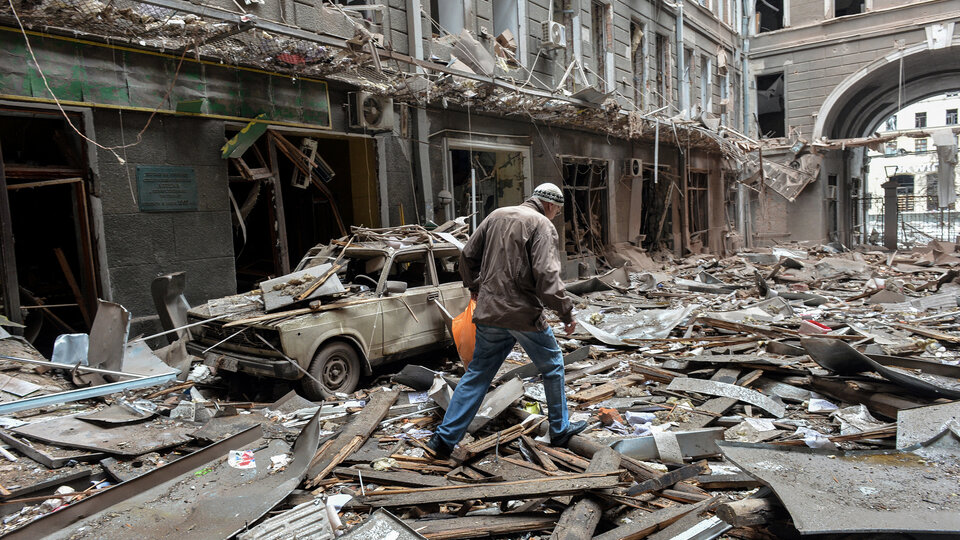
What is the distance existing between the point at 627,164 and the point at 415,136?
30.2ft

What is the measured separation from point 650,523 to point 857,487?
1134mm

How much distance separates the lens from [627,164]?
18781mm

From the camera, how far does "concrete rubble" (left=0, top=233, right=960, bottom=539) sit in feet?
10.8

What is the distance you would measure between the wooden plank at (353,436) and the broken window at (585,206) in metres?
11.8

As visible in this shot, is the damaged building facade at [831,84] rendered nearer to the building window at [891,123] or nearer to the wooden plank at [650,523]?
the building window at [891,123]

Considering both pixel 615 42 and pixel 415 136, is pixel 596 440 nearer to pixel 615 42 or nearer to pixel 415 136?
pixel 415 136

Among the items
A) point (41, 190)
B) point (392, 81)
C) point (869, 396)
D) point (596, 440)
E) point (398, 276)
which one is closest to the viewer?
point (596, 440)

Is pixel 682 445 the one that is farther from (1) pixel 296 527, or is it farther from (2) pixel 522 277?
(1) pixel 296 527

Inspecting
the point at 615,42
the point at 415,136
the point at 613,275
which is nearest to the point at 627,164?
the point at 615,42

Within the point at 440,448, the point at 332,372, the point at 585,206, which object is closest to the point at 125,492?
the point at 440,448

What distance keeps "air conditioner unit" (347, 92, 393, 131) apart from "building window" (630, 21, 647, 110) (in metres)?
11.1

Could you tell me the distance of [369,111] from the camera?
1052 centimetres

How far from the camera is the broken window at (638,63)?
19341 millimetres

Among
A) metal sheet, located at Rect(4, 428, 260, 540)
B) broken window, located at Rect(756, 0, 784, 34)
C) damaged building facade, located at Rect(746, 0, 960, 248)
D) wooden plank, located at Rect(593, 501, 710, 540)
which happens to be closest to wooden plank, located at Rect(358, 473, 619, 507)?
wooden plank, located at Rect(593, 501, 710, 540)
